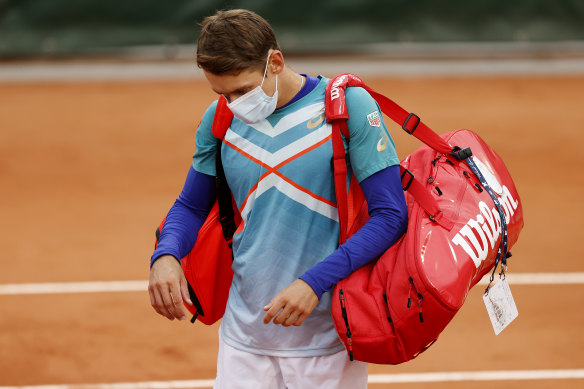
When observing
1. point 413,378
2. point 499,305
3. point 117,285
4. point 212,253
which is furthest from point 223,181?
point 117,285

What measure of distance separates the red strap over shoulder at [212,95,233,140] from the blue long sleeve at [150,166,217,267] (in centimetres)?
19

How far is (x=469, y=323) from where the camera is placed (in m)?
6.18

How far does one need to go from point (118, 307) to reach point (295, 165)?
3916 mm

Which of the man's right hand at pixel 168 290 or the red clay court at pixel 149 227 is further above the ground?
the man's right hand at pixel 168 290

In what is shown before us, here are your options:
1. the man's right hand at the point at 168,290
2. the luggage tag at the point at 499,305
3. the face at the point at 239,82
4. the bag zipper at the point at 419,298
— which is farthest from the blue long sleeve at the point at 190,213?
the luggage tag at the point at 499,305

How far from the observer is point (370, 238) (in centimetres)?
283

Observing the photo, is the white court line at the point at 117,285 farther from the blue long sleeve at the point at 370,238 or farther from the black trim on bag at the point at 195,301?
the blue long sleeve at the point at 370,238

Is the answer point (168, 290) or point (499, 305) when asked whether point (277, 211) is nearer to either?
point (168, 290)

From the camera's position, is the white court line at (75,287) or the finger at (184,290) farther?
the white court line at (75,287)

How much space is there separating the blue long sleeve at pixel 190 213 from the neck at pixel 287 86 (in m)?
0.43

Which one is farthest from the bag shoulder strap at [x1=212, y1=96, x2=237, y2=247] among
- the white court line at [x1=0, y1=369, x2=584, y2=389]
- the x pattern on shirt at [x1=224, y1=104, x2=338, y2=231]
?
the white court line at [x1=0, y1=369, x2=584, y2=389]

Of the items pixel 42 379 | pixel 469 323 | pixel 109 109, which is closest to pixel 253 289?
pixel 42 379

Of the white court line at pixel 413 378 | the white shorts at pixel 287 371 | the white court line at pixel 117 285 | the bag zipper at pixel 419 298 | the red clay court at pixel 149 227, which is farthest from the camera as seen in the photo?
the white court line at pixel 117 285

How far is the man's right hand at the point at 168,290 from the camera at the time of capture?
297 centimetres
